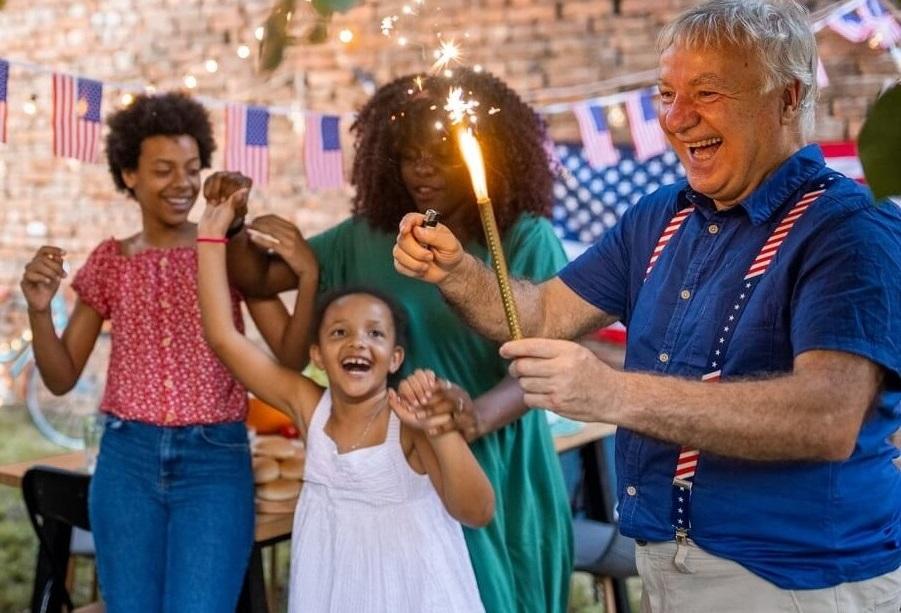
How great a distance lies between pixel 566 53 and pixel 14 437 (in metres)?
3.57

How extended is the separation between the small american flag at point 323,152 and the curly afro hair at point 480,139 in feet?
4.79

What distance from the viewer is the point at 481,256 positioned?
253cm

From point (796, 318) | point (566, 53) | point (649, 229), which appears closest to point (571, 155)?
point (566, 53)

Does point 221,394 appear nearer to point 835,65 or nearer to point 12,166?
point 835,65

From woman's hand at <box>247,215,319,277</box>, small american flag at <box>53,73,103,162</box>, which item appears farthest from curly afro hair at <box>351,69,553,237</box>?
small american flag at <box>53,73,103,162</box>

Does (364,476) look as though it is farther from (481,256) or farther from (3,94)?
(3,94)

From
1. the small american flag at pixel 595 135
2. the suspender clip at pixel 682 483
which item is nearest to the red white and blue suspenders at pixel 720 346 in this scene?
the suspender clip at pixel 682 483

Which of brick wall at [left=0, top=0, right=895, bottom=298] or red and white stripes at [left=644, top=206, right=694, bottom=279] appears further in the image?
brick wall at [left=0, top=0, right=895, bottom=298]

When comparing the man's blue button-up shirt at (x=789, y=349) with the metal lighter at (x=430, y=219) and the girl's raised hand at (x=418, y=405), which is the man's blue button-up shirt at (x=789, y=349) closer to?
the metal lighter at (x=430, y=219)

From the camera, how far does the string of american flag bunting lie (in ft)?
12.4

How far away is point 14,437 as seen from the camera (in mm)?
6633

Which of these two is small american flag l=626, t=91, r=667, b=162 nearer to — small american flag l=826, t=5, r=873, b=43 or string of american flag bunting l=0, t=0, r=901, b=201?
string of american flag bunting l=0, t=0, r=901, b=201

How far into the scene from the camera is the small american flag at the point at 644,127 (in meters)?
4.98

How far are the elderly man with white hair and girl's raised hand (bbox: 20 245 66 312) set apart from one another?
1.27 meters
